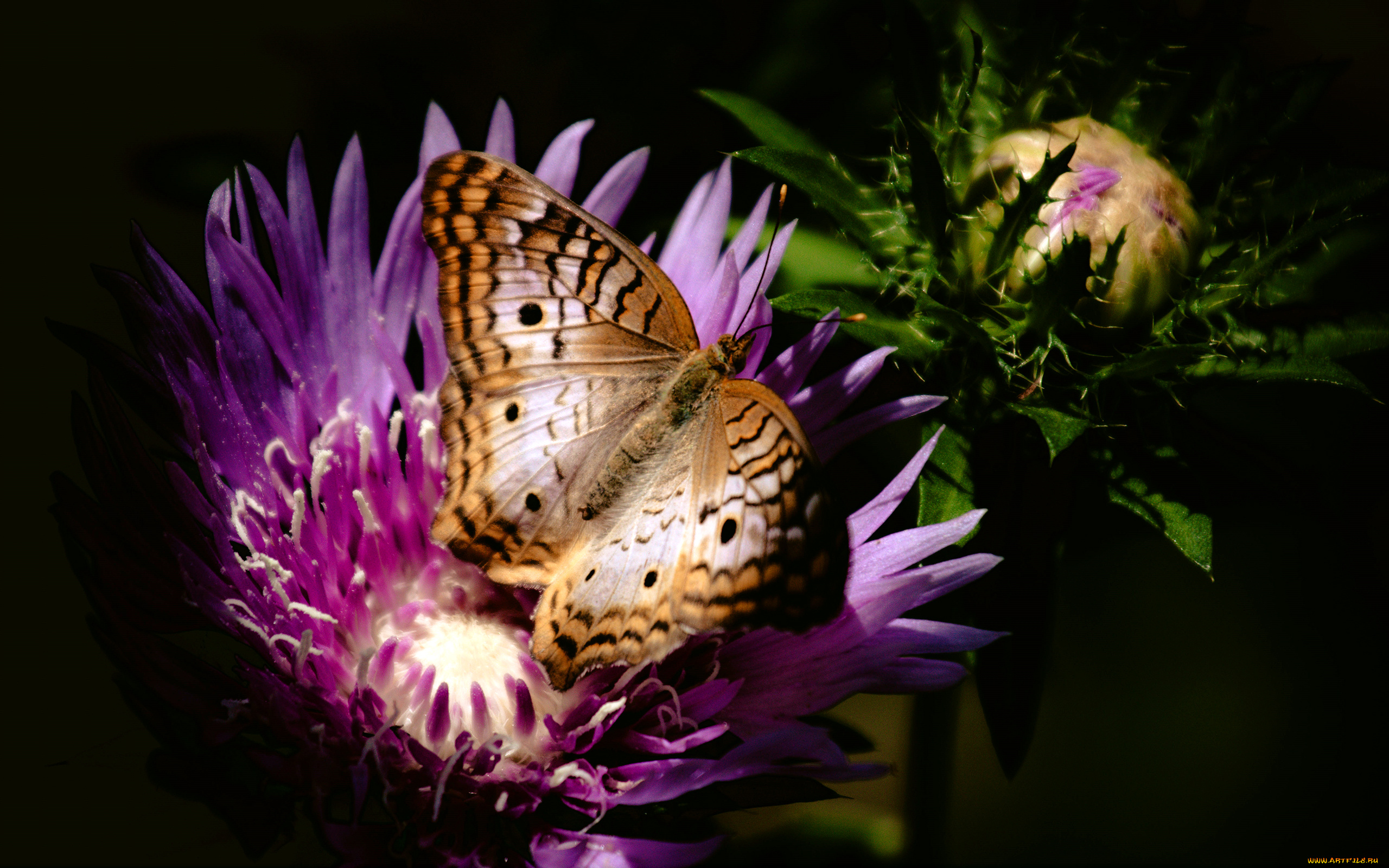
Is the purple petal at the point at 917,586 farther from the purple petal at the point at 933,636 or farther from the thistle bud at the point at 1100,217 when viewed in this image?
the thistle bud at the point at 1100,217

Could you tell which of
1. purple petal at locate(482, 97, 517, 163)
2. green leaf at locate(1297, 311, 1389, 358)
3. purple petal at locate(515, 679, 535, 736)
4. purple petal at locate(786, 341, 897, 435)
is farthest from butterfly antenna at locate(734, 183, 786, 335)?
green leaf at locate(1297, 311, 1389, 358)

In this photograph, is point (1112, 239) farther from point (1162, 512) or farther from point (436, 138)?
point (436, 138)

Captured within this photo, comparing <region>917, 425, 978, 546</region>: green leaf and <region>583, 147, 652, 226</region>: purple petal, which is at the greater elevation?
<region>583, 147, 652, 226</region>: purple petal

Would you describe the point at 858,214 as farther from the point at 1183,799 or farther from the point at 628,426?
the point at 1183,799

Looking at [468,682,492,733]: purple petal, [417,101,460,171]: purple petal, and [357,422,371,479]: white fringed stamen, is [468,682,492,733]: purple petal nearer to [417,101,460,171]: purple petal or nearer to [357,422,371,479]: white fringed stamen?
[357,422,371,479]: white fringed stamen

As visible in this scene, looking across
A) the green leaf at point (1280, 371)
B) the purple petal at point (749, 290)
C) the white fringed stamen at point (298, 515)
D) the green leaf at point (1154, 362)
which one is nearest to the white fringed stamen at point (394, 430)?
the white fringed stamen at point (298, 515)

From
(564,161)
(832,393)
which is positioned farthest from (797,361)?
(564,161)

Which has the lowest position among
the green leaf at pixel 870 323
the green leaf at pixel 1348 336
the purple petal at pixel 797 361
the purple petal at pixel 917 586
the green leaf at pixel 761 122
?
the purple petal at pixel 917 586
